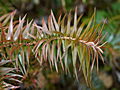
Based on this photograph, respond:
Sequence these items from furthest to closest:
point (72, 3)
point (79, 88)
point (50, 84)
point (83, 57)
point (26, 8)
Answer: point (72, 3) → point (26, 8) → point (50, 84) → point (79, 88) → point (83, 57)

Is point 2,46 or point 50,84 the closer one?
point 2,46

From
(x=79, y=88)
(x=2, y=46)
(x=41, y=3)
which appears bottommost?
(x=79, y=88)

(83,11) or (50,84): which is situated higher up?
(83,11)

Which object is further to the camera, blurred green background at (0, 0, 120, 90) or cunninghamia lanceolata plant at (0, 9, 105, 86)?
blurred green background at (0, 0, 120, 90)

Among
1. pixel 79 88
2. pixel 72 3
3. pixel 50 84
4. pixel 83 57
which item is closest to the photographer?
pixel 83 57

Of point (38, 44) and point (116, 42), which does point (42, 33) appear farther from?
point (116, 42)

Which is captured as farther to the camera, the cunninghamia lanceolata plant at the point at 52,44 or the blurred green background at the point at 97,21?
the blurred green background at the point at 97,21

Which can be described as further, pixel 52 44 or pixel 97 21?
pixel 97 21

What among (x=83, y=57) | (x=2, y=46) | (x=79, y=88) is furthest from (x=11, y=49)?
(x=79, y=88)
